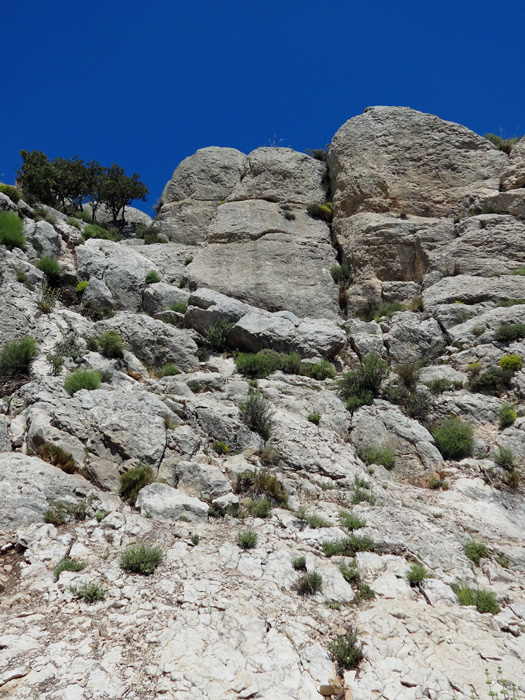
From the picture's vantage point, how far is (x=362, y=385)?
12.3 metres

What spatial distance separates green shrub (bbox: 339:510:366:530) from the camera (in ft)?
25.0

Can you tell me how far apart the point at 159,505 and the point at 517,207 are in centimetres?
1810

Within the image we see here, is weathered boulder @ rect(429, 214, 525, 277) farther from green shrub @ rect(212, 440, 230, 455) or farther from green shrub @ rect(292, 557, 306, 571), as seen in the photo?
A: green shrub @ rect(292, 557, 306, 571)

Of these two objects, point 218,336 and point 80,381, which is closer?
point 80,381

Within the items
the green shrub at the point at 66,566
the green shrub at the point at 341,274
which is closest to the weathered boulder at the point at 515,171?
the green shrub at the point at 341,274

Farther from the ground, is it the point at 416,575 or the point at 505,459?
the point at 505,459

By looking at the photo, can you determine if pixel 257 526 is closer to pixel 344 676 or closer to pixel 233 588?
pixel 233 588

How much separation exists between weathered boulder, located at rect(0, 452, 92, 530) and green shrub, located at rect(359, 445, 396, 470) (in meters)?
6.08

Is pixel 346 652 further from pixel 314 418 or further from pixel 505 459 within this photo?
pixel 505 459

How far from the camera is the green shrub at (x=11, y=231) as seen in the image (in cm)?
1466

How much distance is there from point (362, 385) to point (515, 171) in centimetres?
1359

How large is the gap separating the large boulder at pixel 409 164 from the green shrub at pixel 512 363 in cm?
988

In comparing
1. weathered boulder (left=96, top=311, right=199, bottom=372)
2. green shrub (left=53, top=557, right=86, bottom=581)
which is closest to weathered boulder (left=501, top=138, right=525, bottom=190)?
weathered boulder (left=96, top=311, right=199, bottom=372)

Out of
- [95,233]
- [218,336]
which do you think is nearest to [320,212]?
[218,336]
